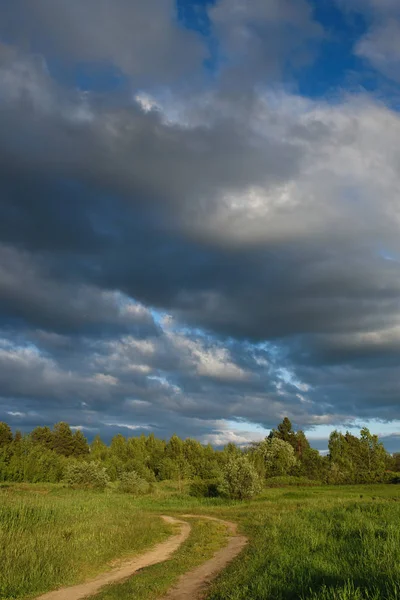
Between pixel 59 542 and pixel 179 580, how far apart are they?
6282mm

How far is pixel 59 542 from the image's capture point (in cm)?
1858

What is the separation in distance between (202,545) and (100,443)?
12465 centimetres

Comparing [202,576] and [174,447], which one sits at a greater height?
[174,447]

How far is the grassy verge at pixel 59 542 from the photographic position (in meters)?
14.2

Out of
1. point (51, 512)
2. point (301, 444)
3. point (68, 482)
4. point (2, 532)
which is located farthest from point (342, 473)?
point (2, 532)

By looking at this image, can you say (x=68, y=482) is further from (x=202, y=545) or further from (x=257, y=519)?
(x=202, y=545)

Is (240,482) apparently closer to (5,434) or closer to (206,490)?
(206,490)

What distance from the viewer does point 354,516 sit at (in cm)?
2416

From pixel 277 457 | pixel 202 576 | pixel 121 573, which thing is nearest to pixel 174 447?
pixel 277 457

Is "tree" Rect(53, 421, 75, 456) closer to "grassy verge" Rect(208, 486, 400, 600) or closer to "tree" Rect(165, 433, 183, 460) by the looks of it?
"tree" Rect(165, 433, 183, 460)

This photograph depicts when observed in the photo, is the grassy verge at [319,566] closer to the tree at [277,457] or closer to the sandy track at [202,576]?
the sandy track at [202,576]

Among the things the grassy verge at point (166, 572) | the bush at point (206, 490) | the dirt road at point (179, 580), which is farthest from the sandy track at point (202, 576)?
the bush at point (206, 490)

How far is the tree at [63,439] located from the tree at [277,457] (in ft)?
184

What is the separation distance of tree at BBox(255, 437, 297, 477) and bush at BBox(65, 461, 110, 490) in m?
50.5
